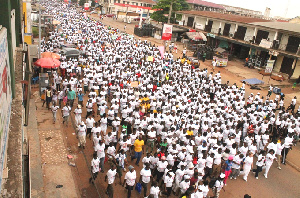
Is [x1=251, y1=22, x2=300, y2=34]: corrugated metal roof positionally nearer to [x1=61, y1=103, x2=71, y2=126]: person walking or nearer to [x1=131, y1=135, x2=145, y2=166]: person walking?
[x1=131, y1=135, x2=145, y2=166]: person walking

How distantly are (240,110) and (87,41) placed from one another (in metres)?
16.7

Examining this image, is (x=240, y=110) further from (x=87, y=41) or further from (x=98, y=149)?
(x=87, y=41)

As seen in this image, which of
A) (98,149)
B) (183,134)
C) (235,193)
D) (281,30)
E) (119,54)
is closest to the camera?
(98,149)

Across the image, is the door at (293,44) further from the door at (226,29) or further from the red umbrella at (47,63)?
the red umbrella at (47,63)

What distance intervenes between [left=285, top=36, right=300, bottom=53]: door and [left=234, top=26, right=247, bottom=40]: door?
573 centimetres

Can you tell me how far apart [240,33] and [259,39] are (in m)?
2.84

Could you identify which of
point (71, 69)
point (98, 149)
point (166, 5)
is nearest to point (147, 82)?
point (71, 69)

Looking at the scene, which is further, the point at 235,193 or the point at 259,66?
the point at 259,66

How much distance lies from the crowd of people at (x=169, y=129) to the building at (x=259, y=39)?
10745 millimetres

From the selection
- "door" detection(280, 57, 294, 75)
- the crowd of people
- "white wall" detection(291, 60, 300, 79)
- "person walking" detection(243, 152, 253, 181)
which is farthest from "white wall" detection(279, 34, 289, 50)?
"person walking" detection(243, 152, 253, 181)

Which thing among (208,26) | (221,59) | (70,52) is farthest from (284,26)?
(70,52)

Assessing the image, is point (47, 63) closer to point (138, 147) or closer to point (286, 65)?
point (138, 147)

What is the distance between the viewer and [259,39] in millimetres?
27125

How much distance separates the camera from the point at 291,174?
1010cm
